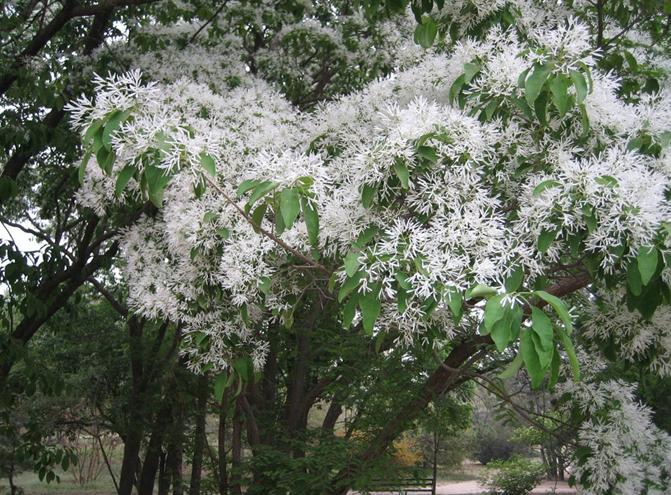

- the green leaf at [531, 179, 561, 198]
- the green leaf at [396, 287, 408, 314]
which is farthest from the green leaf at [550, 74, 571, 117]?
the green leaf at [396, 287, 408, 314]

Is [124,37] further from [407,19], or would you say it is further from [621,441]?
[621,441]

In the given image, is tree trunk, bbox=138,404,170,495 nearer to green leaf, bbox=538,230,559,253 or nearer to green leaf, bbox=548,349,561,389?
green leaf, bbox=538,230,559,253

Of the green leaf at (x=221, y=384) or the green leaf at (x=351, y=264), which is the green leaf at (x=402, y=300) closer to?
the green leaf at (x=351, y=264)

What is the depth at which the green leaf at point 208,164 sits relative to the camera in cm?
239

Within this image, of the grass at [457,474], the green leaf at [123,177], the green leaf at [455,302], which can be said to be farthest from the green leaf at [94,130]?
the grass at [457,474]

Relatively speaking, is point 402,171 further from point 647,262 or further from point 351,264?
point 647,262

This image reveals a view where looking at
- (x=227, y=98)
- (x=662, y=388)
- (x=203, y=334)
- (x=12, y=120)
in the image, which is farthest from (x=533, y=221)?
(x=12, y=120)

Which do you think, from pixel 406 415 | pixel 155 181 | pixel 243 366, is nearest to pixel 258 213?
pixel 155 181

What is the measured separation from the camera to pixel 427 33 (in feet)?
10.5

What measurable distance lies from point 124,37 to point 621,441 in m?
4.15

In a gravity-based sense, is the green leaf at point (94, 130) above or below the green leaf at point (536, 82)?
below

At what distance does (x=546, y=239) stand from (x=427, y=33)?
4.28ft

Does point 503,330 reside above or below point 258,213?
below

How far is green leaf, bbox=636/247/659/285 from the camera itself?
6.91ft
